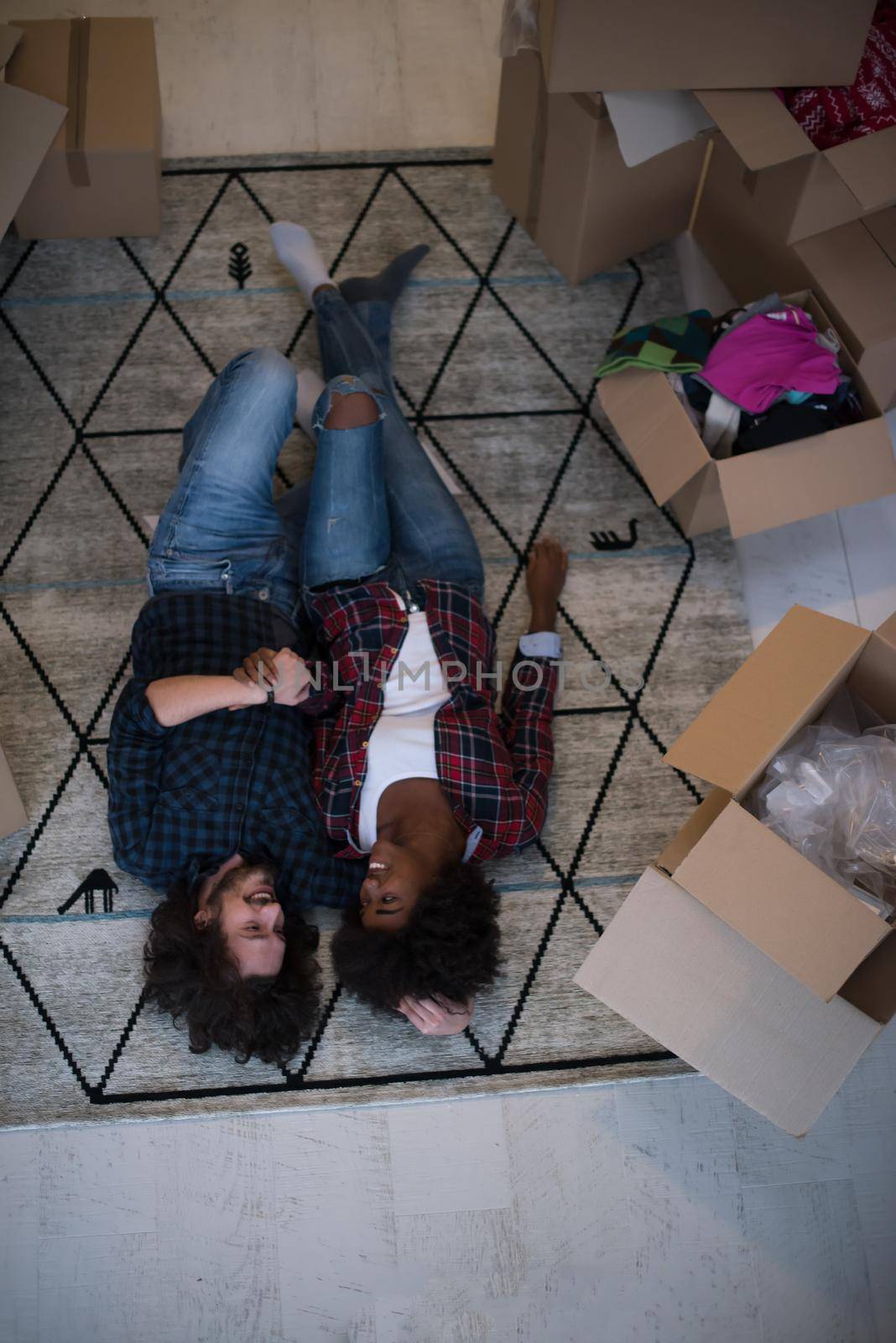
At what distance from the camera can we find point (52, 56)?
6.63 feet

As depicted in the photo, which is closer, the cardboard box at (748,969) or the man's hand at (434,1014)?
A: the cardboard box at (748,969)

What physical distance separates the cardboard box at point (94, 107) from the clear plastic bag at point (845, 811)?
62.0 inches

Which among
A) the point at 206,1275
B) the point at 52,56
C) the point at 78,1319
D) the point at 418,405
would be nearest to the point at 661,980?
the point at 206,1275

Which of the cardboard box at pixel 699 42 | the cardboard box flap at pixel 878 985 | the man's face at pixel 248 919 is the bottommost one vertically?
the man's face at pixel 248 919

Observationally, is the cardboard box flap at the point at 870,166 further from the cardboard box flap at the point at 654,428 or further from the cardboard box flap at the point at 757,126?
the cardboard box flap at the point at 654,428

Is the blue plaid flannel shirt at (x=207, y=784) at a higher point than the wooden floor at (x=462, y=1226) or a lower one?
higher

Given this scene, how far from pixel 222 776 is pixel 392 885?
312 mm

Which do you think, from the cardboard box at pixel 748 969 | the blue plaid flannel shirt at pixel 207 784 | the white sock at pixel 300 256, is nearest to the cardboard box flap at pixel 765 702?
the cardboard box at pixel 748 969

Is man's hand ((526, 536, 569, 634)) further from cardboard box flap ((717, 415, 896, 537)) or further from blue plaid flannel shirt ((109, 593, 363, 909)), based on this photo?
blue plaid flannel shirt ((109, 593, 363, 909))

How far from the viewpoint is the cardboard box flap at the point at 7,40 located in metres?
1.92

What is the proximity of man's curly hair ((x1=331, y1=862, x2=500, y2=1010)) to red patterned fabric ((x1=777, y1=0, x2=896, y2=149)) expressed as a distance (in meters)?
1.36

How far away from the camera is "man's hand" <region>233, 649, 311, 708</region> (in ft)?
5.32

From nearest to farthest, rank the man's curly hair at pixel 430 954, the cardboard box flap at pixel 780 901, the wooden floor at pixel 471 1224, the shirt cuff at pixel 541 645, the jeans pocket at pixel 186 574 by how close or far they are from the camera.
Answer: the cardboard box flap at pixel 780 901, the man's curly hair at pixel 430 954, the wooden floor at pixel 471 1224, the jeans pocket at pixel 186 574, the shirt cuff at pixel 541 645

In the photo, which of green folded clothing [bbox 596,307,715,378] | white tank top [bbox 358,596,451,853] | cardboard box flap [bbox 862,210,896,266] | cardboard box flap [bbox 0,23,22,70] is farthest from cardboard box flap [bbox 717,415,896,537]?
cardboard box flap [bbox 0,23,22,70]
